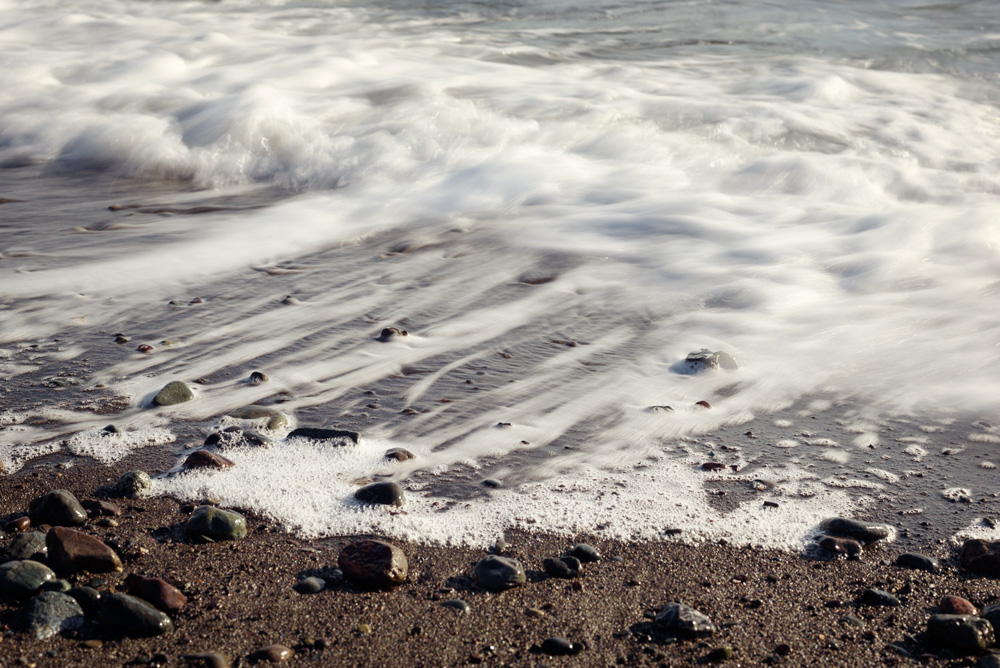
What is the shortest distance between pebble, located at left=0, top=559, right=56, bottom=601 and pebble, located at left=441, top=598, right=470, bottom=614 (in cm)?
80

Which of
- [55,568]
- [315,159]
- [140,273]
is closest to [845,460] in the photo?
[55,568]

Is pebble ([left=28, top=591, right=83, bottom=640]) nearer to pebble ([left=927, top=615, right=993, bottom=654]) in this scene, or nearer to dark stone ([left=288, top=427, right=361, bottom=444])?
dark stone ([left=288, top=427, right=361, bottom=444])

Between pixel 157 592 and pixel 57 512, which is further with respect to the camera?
pixel 57 512

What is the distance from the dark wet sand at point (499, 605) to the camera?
167 centimetres

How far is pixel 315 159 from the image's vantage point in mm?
5574

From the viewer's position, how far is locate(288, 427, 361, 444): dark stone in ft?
8.11

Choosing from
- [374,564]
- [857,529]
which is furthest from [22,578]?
[857,529]

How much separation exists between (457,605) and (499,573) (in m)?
0.13

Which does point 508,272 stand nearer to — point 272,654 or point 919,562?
point 919,562

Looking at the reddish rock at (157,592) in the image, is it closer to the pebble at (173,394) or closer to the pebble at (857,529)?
the pebble at (173,394)

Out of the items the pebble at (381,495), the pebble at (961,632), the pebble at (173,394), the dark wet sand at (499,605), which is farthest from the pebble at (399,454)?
the pebble at (961,632)

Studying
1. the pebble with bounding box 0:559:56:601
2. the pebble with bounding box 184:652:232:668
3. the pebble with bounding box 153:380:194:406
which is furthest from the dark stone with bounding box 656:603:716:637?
the pebble with bounding box 153:380:194:406

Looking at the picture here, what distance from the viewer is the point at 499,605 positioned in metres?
1.83

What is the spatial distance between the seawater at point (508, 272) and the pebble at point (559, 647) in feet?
1.48
